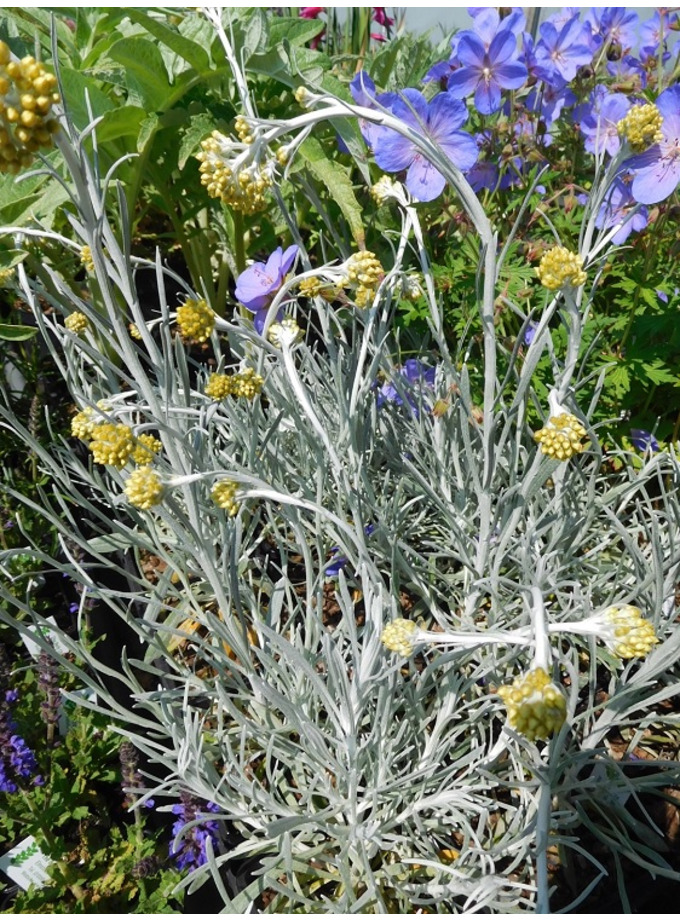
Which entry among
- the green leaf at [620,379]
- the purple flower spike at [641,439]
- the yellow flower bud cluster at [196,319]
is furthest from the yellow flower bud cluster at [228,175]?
the purple flower spike at [641,439]

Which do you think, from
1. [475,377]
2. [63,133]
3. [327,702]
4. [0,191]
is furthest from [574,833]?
[0,191]

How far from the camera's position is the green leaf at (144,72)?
131 centimetres

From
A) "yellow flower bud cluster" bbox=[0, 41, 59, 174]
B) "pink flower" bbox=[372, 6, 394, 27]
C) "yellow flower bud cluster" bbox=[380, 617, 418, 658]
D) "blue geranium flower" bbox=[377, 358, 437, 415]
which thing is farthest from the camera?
"pink flower" bbox=[372, 6, 394, 27]

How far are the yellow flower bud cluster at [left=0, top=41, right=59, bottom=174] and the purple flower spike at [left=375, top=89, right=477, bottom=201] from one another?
1.80 ft

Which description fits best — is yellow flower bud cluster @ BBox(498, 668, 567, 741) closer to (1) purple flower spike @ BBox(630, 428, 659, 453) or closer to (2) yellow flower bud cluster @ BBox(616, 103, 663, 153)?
(2) yellow flower bud cluster @ BBox(616, 103, 663, 153)

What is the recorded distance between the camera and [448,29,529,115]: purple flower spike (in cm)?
113

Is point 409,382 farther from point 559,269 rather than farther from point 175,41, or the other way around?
point 175,41

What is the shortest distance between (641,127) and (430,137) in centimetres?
29

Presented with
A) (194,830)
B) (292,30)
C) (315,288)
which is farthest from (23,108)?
(292,30)

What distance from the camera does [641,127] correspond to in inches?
29.4

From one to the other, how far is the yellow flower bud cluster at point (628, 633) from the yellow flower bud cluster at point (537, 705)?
0.06m

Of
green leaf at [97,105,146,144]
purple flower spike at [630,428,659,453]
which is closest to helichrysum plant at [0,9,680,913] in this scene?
purple flower spike at [630,428,659,453]

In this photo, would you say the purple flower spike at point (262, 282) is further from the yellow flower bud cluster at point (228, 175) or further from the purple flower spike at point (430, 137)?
the yellow flower bud cluster at point (228, 175)

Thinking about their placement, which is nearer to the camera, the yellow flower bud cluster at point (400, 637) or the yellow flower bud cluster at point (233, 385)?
the yellow flower bud cluster at point (400, 637)
